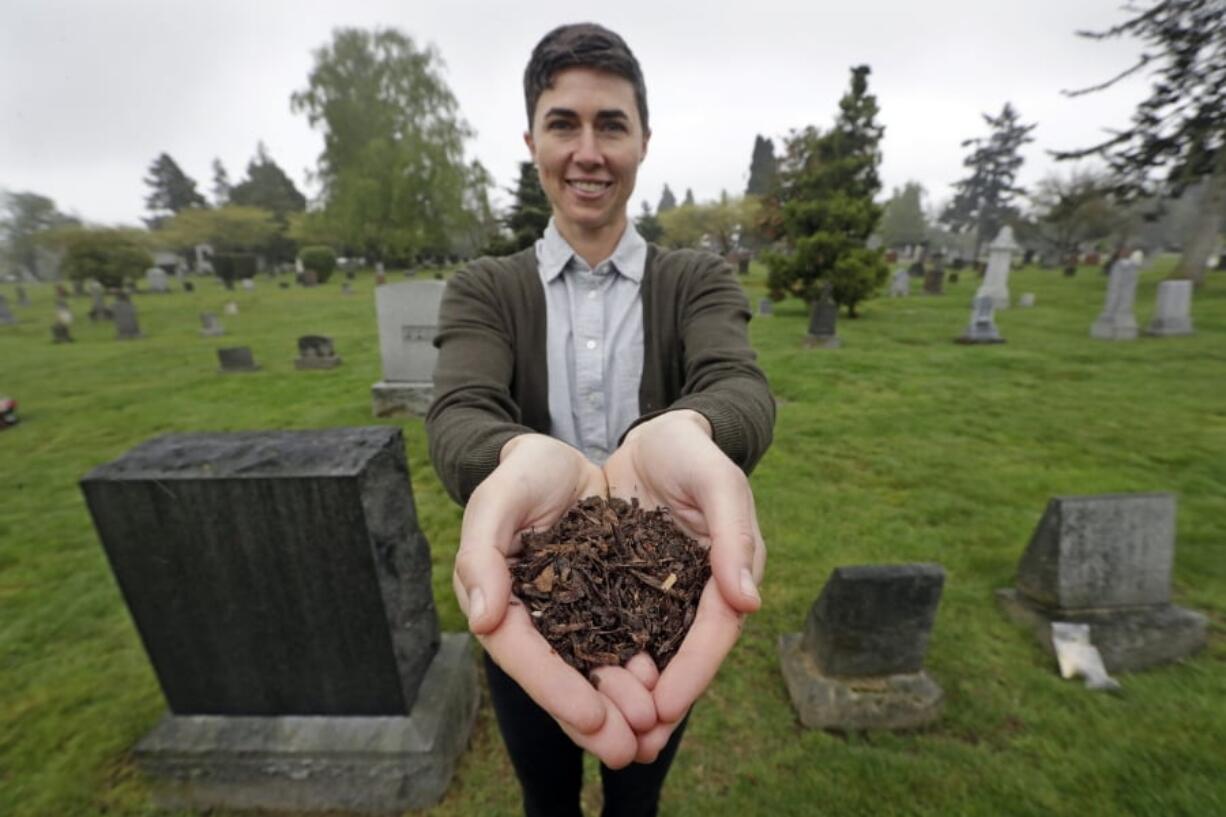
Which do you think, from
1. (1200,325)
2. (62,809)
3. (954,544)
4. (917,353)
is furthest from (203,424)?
(1200,325)

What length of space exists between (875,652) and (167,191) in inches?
3360

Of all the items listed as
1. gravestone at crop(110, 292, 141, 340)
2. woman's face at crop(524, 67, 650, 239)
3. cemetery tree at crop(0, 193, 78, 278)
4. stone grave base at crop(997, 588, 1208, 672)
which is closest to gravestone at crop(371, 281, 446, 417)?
woman's face at crop(524, 67, 650, 239)

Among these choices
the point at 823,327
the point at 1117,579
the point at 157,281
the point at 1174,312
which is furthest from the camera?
the point at 157,281

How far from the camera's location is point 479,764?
112 inches

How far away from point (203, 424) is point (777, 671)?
8.40 meters

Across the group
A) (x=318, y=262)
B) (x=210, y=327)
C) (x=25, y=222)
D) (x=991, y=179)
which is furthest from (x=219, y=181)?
(x=991, y=179)

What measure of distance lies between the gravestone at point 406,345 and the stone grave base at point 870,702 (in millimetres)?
6370

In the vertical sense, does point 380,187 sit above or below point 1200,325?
above

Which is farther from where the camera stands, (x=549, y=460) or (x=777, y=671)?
(x=777, y=671)

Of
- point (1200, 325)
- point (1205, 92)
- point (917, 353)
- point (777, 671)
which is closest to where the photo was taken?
point (777, 671)

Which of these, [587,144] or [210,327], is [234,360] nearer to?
[210,327]

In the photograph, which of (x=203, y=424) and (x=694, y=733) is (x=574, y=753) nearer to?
(x=694, y=733)

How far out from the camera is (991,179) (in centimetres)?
6125

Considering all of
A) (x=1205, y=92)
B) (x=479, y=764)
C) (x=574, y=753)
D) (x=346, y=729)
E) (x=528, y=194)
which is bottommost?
(x=479, y=764)
